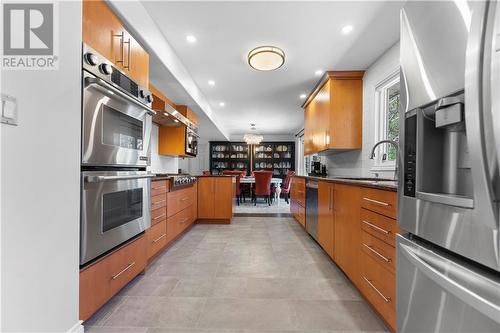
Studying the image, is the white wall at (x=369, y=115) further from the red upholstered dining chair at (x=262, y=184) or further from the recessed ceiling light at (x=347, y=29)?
the red upholstered dining chair at (x=262, y=184)

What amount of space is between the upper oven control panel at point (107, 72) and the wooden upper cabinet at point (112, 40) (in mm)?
102

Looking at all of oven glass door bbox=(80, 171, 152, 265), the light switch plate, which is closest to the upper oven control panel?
the light switch plate

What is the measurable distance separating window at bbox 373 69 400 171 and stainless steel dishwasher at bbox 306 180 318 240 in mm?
813

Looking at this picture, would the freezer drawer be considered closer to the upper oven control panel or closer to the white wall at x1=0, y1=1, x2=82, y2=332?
the white wall at x1=0, y1=1, x2=82, y2=332

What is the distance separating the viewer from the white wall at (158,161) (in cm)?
348

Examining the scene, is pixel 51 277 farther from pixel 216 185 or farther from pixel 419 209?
pixel 216 185

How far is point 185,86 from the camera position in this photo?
3.14 m

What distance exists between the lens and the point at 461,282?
631 millimetres

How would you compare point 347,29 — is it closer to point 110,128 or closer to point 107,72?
point 107,72

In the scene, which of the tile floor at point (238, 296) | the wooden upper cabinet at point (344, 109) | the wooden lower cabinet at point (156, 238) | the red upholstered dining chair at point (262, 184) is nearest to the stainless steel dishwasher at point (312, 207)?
the tile floor at point (238, 296)

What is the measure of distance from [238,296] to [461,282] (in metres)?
1.46

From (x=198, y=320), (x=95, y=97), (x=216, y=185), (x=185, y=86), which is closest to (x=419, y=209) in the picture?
(x=198, y=320)

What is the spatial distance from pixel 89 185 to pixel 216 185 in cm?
271

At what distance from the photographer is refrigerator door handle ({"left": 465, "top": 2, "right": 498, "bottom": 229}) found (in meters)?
0.54
